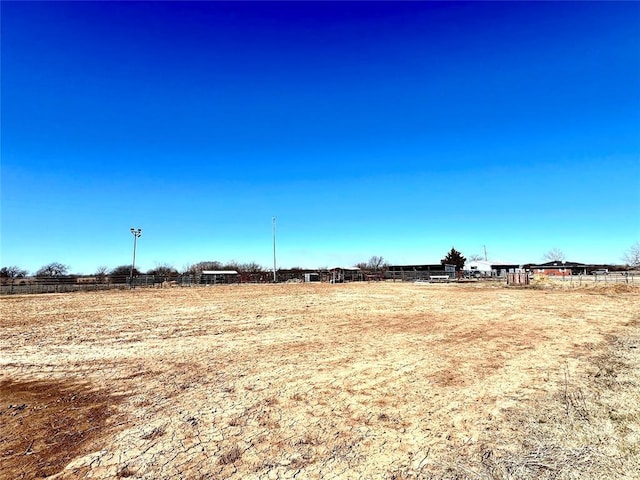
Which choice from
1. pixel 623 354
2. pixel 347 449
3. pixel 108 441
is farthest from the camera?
pixel 623 354

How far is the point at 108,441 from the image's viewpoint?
388cm

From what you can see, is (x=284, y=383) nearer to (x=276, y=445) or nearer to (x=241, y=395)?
(x=241, y=395)

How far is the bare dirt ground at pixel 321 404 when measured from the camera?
340cm

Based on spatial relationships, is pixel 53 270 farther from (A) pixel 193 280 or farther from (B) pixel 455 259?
(B) pixel 455 259

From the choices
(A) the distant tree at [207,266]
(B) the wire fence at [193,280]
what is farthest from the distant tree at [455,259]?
(A) the distant tree at [207,266]

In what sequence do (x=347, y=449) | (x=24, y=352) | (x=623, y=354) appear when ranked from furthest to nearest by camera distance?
(x=24, y=352) → (x=623, y=354) → (x=347, y=449)

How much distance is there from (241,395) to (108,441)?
71.1 inches

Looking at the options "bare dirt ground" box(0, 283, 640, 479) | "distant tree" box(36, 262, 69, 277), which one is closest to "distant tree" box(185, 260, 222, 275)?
"distant tree" box(36, 262, 69, 277)

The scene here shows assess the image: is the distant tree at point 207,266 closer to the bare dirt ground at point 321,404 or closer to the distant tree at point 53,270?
the distant tree at point 53,270

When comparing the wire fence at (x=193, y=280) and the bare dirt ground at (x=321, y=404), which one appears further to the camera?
the wire fence at (x=193, y=280)

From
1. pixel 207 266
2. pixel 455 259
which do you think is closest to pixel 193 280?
pixel 207 266

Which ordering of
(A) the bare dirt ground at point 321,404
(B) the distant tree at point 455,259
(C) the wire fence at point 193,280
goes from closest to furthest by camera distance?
(A) the bare dirt ground at point 321,404
(C) the wire fence at point 193,280
(B) the distant tree at point 455,259

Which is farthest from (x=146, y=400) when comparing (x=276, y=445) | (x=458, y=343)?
(x=458, y=343)

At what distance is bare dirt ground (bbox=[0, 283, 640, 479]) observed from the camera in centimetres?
340
